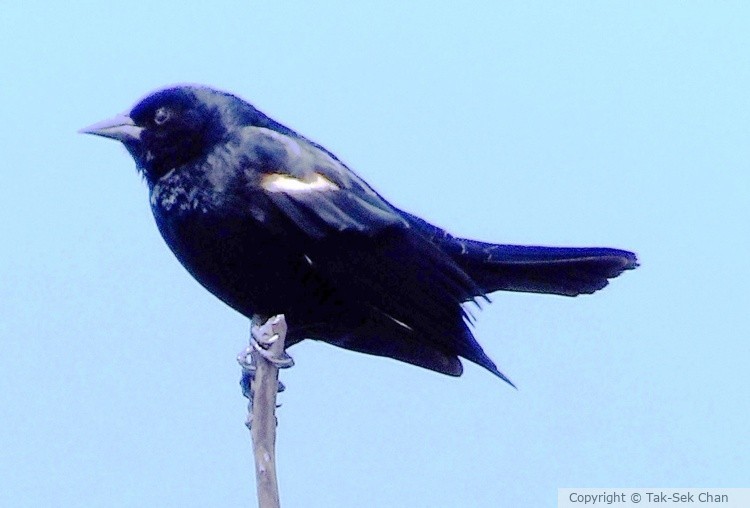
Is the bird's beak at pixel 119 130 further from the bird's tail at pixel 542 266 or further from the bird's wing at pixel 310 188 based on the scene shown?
the bird's tail at pixel 542 266

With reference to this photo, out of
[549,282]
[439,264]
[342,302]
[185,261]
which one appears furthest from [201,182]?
[549,282]

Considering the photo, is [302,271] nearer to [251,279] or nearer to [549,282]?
[251,279]

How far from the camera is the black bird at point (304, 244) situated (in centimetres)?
258

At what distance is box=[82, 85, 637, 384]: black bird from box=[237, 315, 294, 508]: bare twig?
16cm

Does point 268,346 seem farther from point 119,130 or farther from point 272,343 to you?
point 119,130

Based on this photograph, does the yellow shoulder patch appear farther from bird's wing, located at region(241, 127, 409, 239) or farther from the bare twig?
the bare twig

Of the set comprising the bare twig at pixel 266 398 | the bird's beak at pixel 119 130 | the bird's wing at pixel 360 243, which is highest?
the bird's beak at pixel 119 130

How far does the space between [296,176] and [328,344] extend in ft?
1.37

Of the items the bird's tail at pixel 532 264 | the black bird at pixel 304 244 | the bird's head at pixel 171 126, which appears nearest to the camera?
the black bird at pixel 304 244

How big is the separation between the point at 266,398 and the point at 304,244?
39cm

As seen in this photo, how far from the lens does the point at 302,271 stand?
2623 mm

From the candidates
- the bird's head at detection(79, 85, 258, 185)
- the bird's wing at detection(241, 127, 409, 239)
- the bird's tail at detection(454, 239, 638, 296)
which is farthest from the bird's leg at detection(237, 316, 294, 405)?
the bird's tail at detection(454, 239, 638, 296)

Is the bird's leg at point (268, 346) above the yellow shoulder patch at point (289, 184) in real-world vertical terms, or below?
below

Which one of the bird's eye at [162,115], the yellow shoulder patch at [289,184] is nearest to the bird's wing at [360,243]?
the yellow shoulder patch at [289,184]
